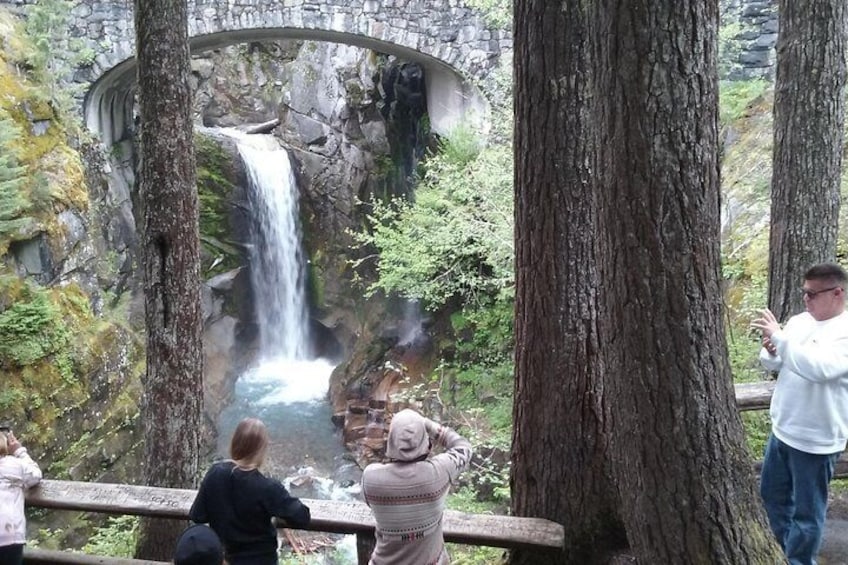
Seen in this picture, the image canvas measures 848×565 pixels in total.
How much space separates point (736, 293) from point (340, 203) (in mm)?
10249

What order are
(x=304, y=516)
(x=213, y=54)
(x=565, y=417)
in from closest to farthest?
(x=304, y=516) < (x=565, y=417) < (x=213, y=54)

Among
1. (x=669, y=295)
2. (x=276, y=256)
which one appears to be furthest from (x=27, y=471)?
(x=276, y=256)

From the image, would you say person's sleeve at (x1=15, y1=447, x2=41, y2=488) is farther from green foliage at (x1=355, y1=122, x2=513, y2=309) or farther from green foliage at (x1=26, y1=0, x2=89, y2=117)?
green foliage at (x1=26, y1=0, x2=89, y2=117)

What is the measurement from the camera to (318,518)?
3.27 metres

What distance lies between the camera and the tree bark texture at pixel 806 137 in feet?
16.2

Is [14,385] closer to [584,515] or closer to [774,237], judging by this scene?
[584,515]

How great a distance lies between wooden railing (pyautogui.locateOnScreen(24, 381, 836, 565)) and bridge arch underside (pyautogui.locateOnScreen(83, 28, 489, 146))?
9.84 metres

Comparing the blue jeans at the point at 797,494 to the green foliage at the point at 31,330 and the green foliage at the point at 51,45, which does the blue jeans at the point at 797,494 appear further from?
the green foliage at the point at 51,45

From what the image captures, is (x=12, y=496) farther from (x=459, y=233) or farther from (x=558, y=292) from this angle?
(x=459, y=233)

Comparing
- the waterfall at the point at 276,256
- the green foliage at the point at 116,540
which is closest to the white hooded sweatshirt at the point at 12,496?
the green foliage at the point at 116,540

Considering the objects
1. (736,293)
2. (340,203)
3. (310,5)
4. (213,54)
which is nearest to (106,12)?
(310,5)

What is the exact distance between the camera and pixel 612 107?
2350mm

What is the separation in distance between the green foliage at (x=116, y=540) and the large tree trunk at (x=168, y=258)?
1.74m

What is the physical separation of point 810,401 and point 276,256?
14686 millimetres
